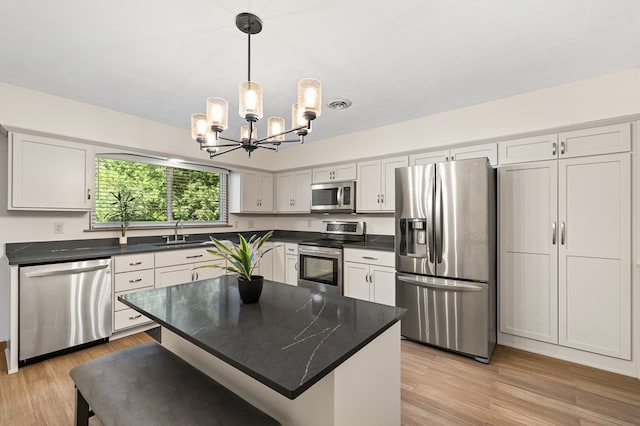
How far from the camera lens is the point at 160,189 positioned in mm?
3998

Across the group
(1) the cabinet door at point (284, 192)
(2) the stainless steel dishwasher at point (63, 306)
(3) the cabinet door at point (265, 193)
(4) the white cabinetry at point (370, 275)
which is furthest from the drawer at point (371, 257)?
(2) the stainless steel dishwasher at point (63, 306)

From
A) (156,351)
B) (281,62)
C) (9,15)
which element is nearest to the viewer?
(156,351)

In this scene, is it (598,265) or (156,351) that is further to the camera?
(598,265)

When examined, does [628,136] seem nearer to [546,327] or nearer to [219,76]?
[546,327]

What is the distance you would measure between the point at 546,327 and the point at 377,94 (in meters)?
2.74

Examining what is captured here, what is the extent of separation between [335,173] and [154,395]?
3.54 m

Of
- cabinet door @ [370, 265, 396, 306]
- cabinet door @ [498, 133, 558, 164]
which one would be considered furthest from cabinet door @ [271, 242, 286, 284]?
cabinet door @ [498, 133, 558, 164]

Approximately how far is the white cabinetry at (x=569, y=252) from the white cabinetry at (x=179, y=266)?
11.5 ft

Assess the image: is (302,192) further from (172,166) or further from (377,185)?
(172,166)

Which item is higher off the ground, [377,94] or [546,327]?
[377,94]

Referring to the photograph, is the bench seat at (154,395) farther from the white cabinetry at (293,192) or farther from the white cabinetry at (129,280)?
the white cabinetry at (293,192)

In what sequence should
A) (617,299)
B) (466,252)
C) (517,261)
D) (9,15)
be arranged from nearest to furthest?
(9,15), (617,299), (466,252), (517,261)

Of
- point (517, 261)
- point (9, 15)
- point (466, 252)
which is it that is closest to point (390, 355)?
point (466, 252)

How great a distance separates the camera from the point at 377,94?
284 cm
